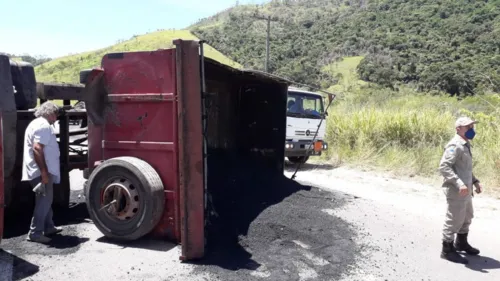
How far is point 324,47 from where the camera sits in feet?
210

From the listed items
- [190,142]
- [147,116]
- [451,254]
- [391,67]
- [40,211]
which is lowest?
[451,254]

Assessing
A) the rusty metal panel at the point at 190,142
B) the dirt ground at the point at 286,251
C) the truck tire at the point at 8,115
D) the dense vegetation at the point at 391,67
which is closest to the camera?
the dirt ground at the point at 286,251

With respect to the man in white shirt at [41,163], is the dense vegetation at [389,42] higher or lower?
higher

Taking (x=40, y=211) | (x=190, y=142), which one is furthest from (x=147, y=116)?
(x=40, y=211)

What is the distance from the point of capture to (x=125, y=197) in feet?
16.2

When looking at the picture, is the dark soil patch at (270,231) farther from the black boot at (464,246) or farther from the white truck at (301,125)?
the white truck at (301,125)

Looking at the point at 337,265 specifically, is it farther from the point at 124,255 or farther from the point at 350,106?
the point at 350,106

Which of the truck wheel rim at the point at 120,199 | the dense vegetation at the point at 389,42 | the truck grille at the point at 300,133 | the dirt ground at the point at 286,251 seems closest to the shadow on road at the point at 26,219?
the dirt ground at the point at 286,251

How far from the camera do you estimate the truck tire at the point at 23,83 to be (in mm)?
5973

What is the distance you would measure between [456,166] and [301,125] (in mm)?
7261

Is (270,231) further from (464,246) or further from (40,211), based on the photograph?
(40,211)

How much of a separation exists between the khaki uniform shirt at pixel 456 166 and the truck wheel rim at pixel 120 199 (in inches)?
142

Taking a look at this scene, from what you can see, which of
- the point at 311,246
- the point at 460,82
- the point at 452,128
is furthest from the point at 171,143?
the point at 460,82

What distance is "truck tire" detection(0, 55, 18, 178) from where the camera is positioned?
5.38m
